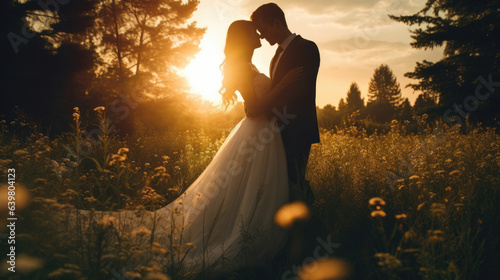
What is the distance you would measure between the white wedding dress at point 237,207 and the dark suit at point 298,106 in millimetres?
115

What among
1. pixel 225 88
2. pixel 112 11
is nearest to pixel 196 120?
pixel 112 11

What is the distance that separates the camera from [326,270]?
2.21 metres

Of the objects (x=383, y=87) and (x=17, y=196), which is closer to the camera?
(x=17, y=196)

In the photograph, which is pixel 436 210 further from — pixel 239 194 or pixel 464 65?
pixel 464 65

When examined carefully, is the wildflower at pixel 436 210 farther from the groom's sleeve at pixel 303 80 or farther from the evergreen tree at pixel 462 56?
the evergreen tree at pixel 462 56

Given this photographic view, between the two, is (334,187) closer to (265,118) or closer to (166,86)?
(265,118)

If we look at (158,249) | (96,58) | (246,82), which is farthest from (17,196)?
(96,58)

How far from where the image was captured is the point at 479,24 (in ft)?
41.3

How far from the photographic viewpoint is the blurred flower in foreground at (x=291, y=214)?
2.65 meters

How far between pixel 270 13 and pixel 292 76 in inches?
33.9

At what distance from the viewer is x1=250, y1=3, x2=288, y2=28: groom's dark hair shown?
3.36 meters

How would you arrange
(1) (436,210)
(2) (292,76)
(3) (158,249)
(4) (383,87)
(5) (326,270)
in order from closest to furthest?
(3) (158,249) < (1) (436,210) < (5) (326,270) < (2) (292,76) < (4) (383,87)

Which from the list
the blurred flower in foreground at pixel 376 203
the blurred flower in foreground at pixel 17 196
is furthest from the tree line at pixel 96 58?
the blurred flower in foreground at pixel 376 203

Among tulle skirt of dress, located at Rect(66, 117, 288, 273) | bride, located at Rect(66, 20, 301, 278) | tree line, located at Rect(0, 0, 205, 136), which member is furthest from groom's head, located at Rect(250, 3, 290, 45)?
tree line, located at Rect(0, 0, 205, 136)
